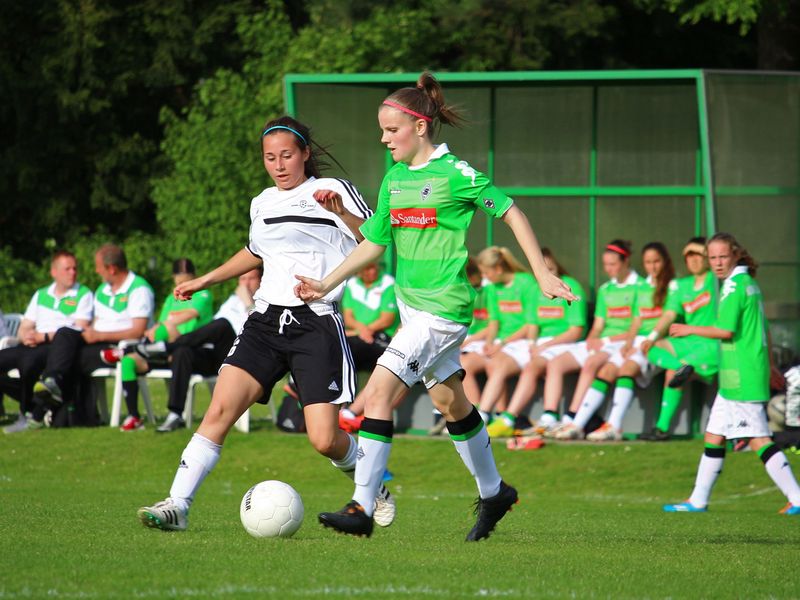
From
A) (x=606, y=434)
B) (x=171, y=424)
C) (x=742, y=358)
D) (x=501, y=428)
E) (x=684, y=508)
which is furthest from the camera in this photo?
(x=171, y=424)

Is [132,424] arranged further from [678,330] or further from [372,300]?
[678,330]

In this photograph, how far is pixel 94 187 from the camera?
3556cm

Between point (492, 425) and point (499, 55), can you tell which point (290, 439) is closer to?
point (492, 425)

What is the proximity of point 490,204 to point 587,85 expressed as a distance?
9612 millimetres

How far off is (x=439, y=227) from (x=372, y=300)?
830 centimetres

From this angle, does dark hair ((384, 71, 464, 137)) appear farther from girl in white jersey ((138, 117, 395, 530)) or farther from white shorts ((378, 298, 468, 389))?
white shorts ((378, 298, 468, 389))

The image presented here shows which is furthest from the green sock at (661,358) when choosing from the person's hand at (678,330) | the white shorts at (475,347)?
the person's hand at (678,330)

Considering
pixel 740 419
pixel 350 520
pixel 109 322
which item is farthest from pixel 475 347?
pixel 350 520

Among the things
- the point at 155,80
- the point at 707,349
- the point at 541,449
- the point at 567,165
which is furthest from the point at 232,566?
the point at 155,80

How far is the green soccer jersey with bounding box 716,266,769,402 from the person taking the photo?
9742mm

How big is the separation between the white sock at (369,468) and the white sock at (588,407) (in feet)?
24.1

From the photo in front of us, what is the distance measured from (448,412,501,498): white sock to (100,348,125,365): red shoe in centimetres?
837

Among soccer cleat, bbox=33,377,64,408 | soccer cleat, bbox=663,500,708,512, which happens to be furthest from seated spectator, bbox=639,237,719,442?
soccer cleat, bbox=33,377,64,408

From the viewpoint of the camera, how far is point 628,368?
13836 mm
